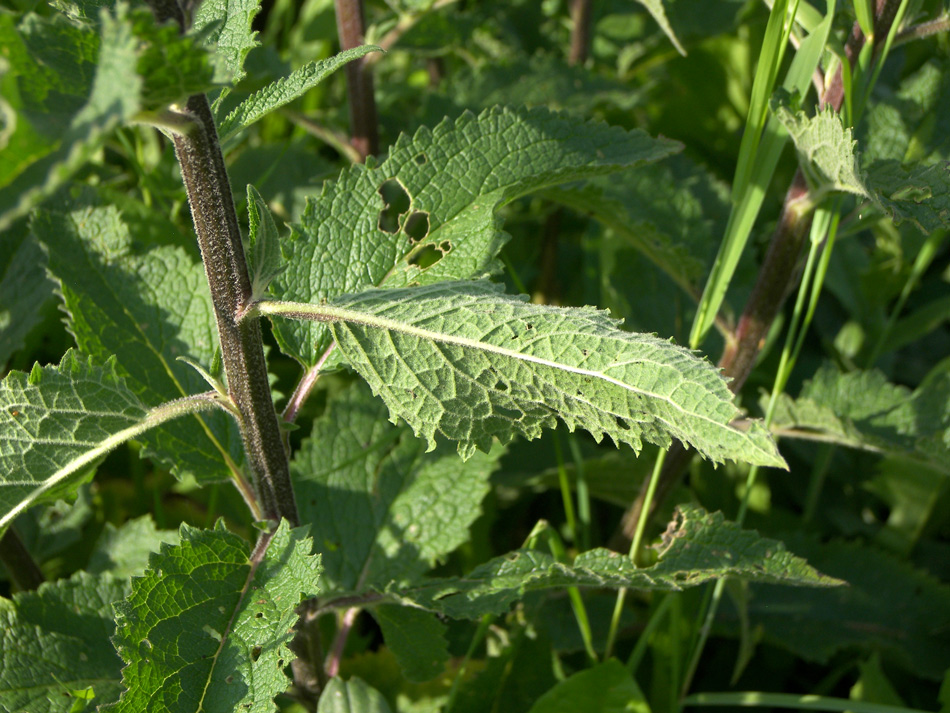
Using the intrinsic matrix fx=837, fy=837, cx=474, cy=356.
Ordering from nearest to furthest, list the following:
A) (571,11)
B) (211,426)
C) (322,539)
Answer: (211,426) → (322,539) → (571,11)

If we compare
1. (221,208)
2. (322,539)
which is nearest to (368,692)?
(322,539)

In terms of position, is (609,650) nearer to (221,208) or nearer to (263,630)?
(263,630)

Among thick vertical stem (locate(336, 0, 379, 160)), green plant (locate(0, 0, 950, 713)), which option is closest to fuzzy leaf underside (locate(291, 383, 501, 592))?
green plant (locate(0, 0, 950, 713))

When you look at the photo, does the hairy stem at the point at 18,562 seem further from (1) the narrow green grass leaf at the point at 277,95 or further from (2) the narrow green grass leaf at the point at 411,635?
(1) the narrow green grass leaf at the point at 277,95

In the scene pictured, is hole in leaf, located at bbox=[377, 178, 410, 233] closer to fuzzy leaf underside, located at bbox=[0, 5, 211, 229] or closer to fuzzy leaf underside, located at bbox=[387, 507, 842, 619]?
fuzzy leaf underside, located at bbox=[387, 507, 842, 619]

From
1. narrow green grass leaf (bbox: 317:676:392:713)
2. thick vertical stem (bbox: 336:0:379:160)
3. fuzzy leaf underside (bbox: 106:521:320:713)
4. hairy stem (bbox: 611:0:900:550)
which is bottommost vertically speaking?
narrow green grass leaf (bbox: 317:676:392:713)
